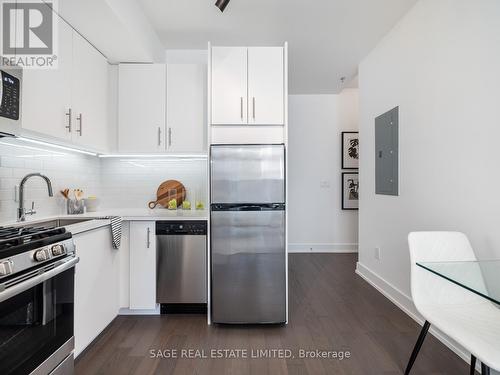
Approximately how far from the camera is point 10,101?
138cm

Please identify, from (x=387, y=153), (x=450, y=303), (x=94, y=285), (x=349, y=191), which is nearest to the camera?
(x=450, y=303)

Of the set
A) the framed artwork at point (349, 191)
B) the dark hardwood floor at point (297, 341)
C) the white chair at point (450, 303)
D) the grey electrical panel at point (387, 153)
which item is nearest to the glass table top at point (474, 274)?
the white chair at point (450, 303)

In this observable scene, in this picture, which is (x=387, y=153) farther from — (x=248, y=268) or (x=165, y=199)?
(x=165, y=199)

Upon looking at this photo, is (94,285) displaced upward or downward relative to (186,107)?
downward

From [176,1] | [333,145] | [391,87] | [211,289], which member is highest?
[176,1]

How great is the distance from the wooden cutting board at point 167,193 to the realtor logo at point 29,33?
1.39 m

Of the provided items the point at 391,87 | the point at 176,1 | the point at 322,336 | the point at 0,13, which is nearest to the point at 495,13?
the point at 391,87

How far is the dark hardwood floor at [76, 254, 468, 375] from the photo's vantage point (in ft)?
5.56

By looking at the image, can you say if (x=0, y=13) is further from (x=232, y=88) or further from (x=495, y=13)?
(x=495, y=13)

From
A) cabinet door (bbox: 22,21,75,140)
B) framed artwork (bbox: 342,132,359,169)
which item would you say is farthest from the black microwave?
framed artwork (bbox: 342,132,359,169)

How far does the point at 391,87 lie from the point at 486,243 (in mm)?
1734

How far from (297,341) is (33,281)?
1750mm

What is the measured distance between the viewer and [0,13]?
56.3 inches

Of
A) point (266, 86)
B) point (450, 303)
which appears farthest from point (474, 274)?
point (266, 86)
